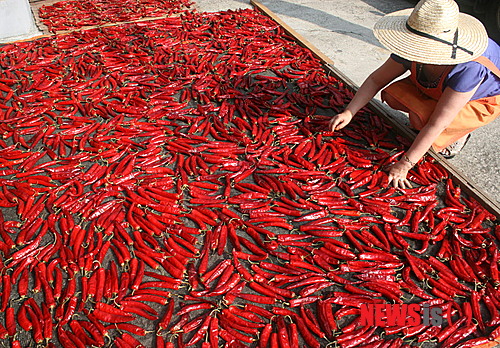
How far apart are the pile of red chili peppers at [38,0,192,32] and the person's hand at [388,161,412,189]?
5048mm

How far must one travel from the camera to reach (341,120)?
4102mm

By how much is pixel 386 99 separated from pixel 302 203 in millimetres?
1686

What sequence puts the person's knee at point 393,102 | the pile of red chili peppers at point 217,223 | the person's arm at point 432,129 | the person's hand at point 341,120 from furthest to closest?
the person's knee at point 393,102 → the person's hand at point 341,120 → the person's arm at point 432,129 → the pile of red chili peppers at point 217,223

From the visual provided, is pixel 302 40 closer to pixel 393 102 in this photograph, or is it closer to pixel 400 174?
pixel 393 102

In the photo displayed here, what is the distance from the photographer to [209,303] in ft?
9.11

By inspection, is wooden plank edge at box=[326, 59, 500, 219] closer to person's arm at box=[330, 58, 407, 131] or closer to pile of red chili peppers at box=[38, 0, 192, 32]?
person's arm at box=[330, 58, 407, 131]

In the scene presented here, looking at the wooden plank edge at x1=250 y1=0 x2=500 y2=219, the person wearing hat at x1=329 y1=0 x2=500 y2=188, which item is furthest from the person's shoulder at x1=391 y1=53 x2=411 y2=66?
the wooden plank edge at x1=250 y1=0 x2=500 y2=219

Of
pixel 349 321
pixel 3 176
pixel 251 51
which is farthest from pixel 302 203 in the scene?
pixel 251 51

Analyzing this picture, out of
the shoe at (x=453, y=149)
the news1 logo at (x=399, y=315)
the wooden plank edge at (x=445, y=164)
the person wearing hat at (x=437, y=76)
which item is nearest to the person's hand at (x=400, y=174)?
the person wearing hat at (x=437, y=76)

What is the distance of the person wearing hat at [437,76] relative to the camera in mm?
3303

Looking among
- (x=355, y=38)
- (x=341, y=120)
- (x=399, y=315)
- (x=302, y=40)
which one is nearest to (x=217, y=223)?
(x=399, y=315)

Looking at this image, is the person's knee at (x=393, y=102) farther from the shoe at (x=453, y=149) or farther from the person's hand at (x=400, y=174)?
the person's hand at (x=400, y=174)

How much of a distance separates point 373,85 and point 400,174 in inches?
36.4

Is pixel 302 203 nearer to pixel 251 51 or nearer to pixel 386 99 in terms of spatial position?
pixel 386 99
